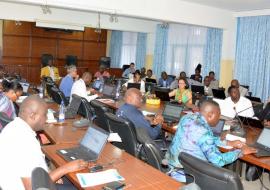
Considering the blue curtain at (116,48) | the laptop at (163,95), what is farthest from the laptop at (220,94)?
the blue curtain at (116,48)

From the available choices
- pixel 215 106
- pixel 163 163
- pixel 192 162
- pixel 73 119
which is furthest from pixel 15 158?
pixel 73 119

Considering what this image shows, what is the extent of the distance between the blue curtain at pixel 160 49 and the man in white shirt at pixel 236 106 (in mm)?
6932

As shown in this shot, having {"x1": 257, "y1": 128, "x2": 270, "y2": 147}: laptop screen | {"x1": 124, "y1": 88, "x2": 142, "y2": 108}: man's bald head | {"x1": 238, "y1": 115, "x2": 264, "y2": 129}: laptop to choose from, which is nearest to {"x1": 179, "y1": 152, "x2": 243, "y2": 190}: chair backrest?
{"x1": 257, "y1": 128, "x2": 270, "y2": 147}: laptop screen

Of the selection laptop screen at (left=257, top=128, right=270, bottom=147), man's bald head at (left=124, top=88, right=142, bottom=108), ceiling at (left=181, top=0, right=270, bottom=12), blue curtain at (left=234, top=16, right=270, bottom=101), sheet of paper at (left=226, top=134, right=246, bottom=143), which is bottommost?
sheet of paper at (left=226, top=134, right=246, bottom=143)

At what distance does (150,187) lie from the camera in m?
2.16

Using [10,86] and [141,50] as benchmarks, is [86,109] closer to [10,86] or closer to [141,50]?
[10,86]

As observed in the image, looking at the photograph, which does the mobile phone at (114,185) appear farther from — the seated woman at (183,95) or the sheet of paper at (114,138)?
the seated woman at (183,95)

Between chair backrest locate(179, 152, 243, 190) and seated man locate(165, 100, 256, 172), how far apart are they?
0.58 meters

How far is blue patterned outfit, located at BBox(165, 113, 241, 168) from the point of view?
2674 mm

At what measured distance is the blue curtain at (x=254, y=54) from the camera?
29.1 ft

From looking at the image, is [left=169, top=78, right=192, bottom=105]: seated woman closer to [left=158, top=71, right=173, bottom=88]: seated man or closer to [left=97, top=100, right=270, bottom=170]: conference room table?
[left=97, top=100, right=270, bottom=170]: conference room table

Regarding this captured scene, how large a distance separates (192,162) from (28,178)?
104cm

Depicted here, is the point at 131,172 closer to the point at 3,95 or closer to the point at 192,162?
the point at 192,162

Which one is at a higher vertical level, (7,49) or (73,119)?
(7,49)
